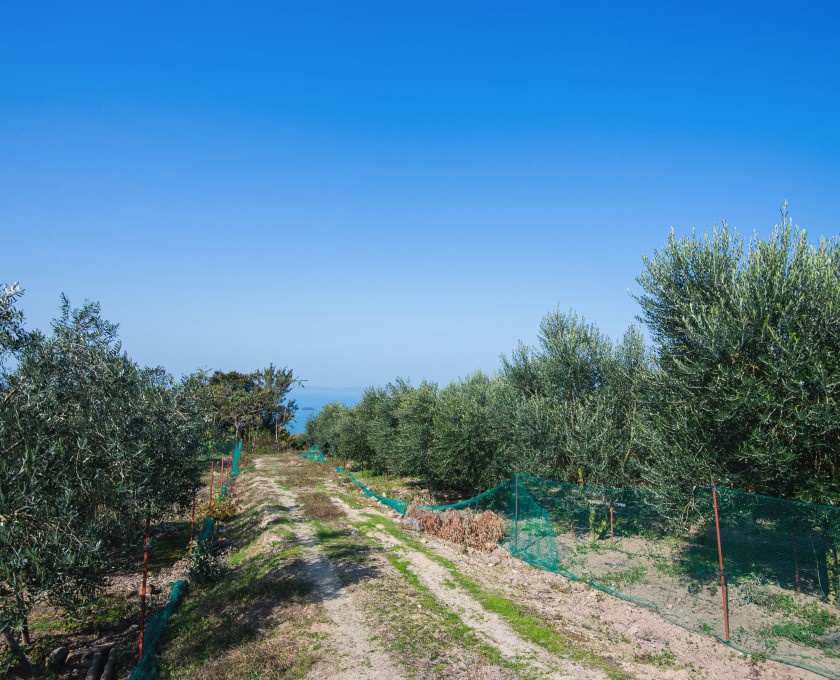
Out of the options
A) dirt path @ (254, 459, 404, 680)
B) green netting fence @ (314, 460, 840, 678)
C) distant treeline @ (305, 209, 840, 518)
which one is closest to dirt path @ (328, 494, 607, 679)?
dirt path @ (254, 459, 404, 680)

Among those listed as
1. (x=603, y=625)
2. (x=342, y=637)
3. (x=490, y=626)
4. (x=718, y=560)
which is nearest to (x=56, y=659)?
(x=342, y=637)

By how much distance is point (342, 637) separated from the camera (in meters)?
10.3

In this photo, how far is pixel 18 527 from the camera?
22.4 feet

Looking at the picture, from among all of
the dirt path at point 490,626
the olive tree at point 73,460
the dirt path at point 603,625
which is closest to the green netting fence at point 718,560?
the dirt path at point 603,625

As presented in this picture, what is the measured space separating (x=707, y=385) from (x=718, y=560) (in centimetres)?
493

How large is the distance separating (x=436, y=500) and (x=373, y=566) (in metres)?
12.6

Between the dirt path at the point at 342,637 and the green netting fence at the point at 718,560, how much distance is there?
6403 mm

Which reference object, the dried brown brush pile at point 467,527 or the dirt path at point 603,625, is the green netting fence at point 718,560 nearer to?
the dirt path at point 603,625

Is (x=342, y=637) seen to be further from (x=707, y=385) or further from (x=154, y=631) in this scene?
(x=707, y=385)

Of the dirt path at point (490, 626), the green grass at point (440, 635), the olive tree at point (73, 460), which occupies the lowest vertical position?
the green grass at point (440, 635)

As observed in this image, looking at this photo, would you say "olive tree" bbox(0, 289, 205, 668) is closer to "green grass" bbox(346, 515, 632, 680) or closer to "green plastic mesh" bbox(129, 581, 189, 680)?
"green plastic mesh" bbox(129, 581, 189, 680)

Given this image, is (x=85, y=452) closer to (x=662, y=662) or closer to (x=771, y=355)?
(x=662, y=662)

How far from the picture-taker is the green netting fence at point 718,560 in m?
9.61

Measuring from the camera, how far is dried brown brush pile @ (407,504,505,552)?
1719 centimetres
